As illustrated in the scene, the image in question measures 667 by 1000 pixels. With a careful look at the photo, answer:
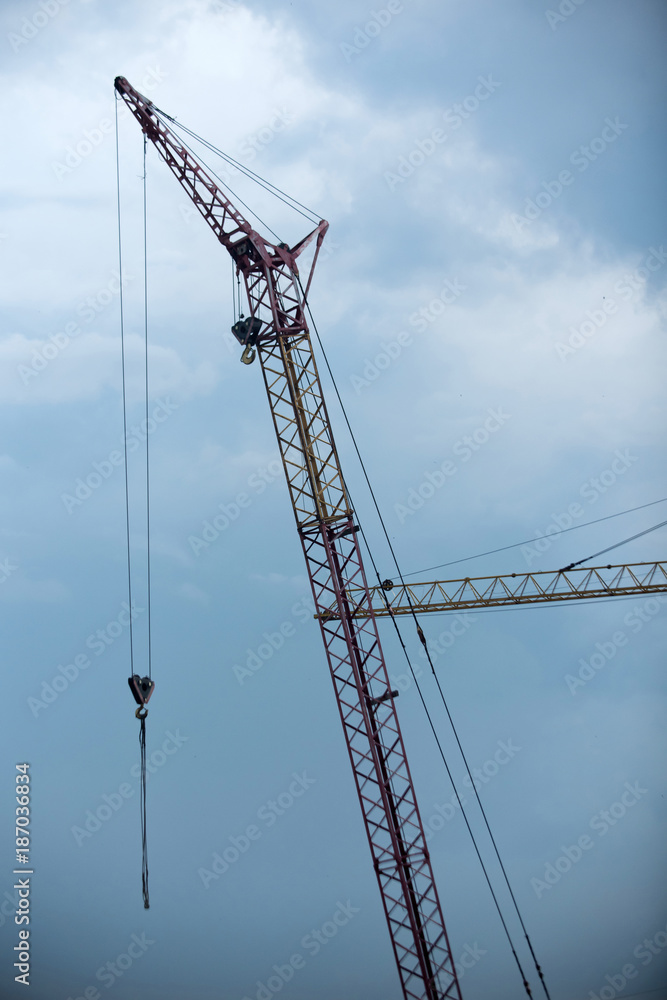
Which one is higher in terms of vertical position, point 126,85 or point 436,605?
point 126,85

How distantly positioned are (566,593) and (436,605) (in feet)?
24.5

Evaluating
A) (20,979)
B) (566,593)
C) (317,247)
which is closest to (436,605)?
(566,593)

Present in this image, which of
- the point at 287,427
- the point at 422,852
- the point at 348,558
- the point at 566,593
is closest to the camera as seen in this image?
the point at 422,852

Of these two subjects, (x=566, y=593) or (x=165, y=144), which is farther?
(x=566, y=593)

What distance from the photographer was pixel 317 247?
3234 centimetres

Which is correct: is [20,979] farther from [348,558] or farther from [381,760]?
[348,558]

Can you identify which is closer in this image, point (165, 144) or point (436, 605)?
point (165, 144)

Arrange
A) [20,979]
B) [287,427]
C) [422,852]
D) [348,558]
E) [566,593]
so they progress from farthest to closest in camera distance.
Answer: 1. [566,593]
2. [20,979]
3. [287,427]
4. [348,558]
5. [422,852]

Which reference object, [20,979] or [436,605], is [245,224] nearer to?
[436,605]

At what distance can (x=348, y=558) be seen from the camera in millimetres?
28500

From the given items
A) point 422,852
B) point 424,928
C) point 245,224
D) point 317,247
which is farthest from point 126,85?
point 424,928

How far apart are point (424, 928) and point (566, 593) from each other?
916 inches

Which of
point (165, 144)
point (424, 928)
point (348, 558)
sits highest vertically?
point (165, 144)

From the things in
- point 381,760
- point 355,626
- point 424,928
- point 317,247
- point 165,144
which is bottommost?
point 424,928
